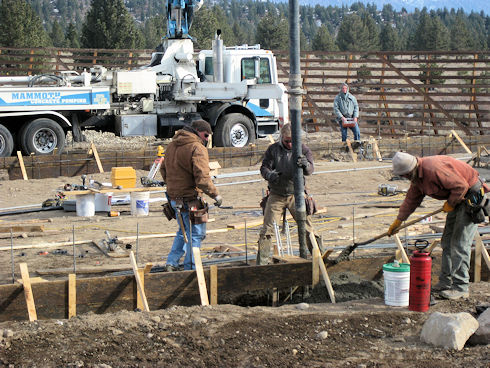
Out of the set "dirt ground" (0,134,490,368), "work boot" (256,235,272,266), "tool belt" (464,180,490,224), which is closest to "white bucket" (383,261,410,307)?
"dirt ground" (0,134,490,368)

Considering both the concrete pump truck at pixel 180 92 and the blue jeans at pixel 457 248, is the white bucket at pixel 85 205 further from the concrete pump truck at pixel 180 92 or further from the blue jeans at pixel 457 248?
the blue jeans at pixel 457 248

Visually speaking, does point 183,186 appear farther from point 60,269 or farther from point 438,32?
point 438,32

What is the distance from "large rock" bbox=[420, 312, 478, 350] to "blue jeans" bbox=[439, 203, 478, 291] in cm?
118

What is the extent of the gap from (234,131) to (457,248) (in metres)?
12.3

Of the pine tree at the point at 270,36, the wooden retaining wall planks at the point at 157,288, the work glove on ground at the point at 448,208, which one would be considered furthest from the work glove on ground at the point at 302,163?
the pine tree at the point at 270,36

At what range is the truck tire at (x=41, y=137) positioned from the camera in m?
17.3

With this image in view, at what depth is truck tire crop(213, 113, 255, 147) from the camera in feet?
63.0

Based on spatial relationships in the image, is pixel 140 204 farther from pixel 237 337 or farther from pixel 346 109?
pixel 346 109

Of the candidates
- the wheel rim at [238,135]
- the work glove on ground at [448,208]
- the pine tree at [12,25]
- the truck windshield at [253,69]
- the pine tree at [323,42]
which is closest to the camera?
the work glove on ground at [448,208]

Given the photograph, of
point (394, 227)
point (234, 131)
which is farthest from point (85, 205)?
point (234, 131)

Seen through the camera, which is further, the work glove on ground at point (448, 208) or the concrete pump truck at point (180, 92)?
the concrete pump truck at point (180, 92)

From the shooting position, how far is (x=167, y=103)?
19.7 meters

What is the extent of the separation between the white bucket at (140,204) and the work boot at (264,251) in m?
4.43

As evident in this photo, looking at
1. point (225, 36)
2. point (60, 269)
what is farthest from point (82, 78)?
point (225, 36)
